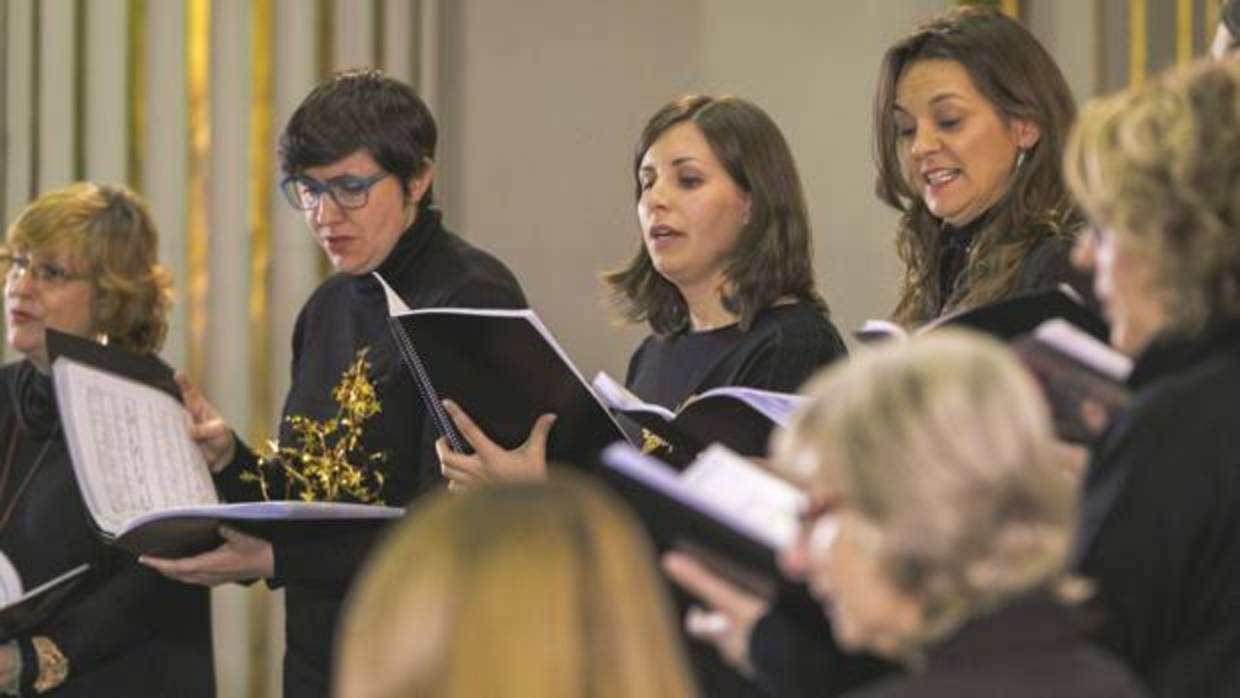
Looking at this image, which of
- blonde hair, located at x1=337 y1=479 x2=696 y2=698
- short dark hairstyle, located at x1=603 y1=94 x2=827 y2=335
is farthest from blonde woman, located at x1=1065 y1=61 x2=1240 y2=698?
short dark hairstyle, located at x1=603 y1=94 x2=827 y2=335

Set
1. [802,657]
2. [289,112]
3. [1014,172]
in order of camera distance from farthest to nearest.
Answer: [289,112] → [1014,172] → [802,657]

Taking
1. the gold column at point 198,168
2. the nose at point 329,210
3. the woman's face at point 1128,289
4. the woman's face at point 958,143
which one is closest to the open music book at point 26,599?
the nose at point 329,210

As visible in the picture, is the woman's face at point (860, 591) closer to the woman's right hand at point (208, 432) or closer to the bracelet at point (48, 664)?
the woman's right hand at point (208, 432)

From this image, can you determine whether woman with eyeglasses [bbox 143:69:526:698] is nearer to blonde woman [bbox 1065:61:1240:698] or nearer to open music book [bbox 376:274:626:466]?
open music book [bbox 376:274:626:466]

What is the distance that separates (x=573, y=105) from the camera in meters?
5.57

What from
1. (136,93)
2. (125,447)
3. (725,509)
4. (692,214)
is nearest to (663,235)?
(692,214)

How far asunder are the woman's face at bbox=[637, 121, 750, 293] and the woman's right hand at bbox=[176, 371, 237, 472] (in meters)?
0.84

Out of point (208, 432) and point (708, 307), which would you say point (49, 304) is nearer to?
point (208, 432)

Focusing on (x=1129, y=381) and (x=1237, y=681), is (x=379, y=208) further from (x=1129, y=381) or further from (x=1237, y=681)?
(x=1237, y=681)

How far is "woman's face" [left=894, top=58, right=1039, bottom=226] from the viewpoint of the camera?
11.0 ft

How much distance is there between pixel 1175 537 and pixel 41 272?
2.93 metres

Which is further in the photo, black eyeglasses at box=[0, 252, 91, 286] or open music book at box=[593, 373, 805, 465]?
black eyeglasses at box=[0, 252, 91, 286]

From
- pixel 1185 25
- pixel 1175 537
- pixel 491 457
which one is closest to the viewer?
pixel 1175 537

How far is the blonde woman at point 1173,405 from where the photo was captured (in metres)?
2.07
